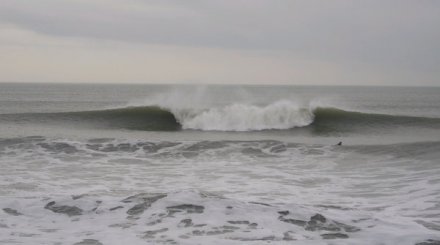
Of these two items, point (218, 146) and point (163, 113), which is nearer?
point (218, 146)

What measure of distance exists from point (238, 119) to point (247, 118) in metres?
0.52

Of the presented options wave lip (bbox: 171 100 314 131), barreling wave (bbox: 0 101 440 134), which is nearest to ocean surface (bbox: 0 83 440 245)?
wave lip (bbox: 171 100 314 131)

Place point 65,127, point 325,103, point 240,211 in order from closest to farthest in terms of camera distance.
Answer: point 240,211, point 65,127, point 325,103

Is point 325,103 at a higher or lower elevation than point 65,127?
higher

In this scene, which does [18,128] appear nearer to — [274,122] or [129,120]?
[129,120]

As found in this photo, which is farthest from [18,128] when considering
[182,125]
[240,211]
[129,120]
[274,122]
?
[240,211]

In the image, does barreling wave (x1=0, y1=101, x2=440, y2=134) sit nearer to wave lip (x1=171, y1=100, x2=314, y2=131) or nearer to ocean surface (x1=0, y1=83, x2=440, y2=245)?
wave lip (x1=171, y1=100, x2=314, y2=131)

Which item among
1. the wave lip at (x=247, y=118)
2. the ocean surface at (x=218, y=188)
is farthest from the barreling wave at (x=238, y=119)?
the ocean surface at (x=218, y=188)

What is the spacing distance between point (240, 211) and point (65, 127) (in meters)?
17.2

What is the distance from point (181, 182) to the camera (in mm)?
9836

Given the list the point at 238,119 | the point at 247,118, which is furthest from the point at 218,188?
the point at 247,118

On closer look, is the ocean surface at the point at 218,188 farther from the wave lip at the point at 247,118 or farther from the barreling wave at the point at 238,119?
the barreling wave at the point at 238,119

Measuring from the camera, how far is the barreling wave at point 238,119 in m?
22.3

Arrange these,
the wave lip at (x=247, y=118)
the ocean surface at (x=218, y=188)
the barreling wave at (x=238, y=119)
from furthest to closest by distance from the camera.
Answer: the barreling wave at (x=238, y=119) → the wave lip at (x=247, y=118) → the ocean surface at (x=218, y=188)
